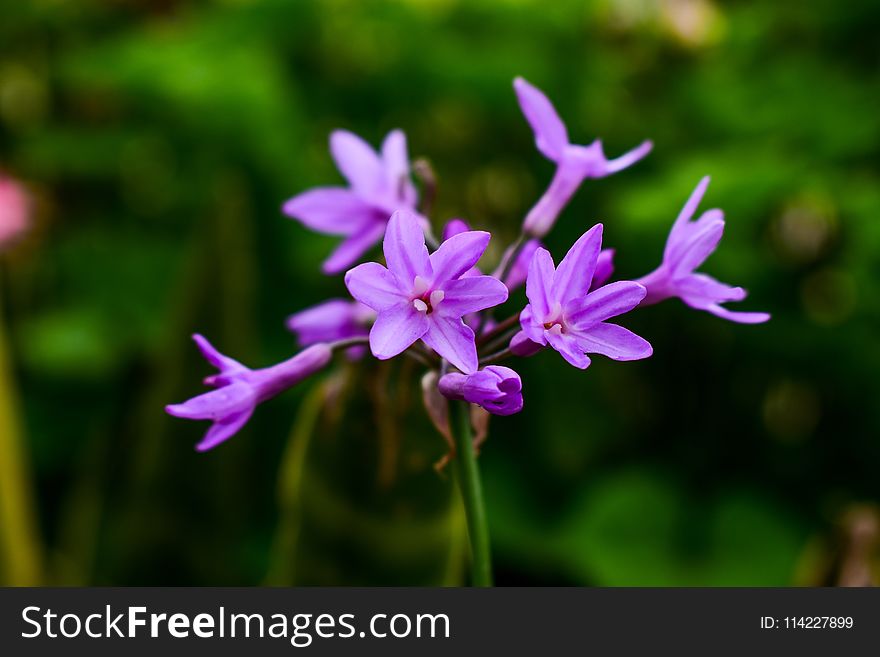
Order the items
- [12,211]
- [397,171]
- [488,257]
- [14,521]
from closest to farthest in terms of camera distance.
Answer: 1. [397,171]
2. [488,257]
3. [14,521]
4. [12,211]

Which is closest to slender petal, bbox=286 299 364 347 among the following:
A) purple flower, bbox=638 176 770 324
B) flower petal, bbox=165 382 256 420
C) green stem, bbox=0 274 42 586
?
flower petal, bbox=165 382 256 420

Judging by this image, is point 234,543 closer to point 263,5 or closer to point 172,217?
point 172,217

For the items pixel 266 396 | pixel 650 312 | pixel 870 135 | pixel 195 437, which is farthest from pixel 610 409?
pixel 266 396

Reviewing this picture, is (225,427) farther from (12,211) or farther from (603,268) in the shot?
(12,211)

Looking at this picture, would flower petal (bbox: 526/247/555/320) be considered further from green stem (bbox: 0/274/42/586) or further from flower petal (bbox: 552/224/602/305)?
green stem (bbox: 0/274/42/586)

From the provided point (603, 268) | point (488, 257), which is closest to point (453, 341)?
point (603, 268)

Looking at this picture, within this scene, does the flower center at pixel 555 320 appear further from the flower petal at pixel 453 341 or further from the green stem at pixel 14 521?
the green stem at pixel 14 521

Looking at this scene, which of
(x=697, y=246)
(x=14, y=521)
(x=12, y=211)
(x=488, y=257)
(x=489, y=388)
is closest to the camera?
(x=489, y=388)
